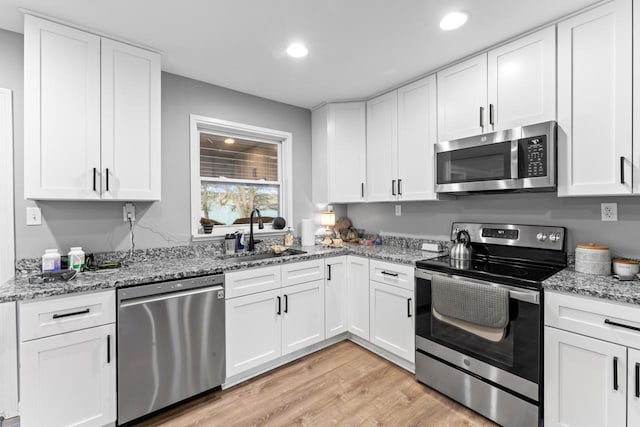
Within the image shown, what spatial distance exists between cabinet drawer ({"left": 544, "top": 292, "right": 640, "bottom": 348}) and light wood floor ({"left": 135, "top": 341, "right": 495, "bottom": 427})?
32.1 inches

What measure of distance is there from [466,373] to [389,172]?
5.83ft

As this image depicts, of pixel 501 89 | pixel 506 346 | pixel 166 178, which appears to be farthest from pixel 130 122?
pixel 506 346

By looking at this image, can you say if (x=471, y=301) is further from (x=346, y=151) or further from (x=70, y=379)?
(x=70, y=379)

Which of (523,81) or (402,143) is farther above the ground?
(523,81)

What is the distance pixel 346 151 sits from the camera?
3.19 m

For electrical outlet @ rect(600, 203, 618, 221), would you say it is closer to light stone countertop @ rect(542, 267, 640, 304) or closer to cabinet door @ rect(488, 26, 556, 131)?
light stone countertop @ rect(542, 267, 640, 304)

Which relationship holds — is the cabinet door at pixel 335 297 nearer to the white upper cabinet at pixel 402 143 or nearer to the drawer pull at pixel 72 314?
the white upper cabinet at pixel 402 143

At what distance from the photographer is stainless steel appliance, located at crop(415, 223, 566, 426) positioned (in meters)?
1.67

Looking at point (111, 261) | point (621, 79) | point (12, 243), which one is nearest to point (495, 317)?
point (621, 79)

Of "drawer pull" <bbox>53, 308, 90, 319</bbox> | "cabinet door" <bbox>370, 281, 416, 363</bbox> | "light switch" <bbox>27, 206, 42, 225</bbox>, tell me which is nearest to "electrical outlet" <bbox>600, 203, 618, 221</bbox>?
"cabinet door" <bbox>370, 281, 416, 363</bbox>

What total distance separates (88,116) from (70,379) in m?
1.59

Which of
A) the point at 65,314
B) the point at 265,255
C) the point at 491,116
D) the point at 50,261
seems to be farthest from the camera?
the point at 265,255

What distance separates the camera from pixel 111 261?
220 centimetres

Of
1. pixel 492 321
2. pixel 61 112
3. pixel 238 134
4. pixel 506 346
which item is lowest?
pixel 506 346
